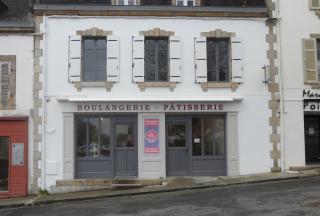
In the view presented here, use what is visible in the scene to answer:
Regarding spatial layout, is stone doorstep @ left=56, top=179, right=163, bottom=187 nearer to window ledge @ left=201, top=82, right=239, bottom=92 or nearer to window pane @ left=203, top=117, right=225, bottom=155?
window pane @ left=203, top=117, right=225, bottom=155

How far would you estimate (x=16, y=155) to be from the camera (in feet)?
46.5

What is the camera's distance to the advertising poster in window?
14422 mm

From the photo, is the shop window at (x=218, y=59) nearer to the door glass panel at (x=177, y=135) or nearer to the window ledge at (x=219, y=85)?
the window ledge at (x=219, y=85)

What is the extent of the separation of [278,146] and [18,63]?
846 centimetres

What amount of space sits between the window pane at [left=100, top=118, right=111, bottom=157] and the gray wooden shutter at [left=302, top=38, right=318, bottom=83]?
21.3 feet

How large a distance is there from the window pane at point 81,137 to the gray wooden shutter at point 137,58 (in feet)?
6.85

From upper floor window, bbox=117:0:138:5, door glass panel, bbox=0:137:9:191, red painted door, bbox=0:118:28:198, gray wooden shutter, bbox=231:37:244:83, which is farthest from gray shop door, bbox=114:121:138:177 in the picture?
upper floor window, bbox=117:0:138:5

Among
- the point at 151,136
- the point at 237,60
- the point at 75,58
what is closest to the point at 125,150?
the point at 151,136

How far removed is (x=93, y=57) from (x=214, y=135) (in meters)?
4.54

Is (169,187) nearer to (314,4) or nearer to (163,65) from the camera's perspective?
(163,65)

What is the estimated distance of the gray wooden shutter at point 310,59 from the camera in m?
15.0

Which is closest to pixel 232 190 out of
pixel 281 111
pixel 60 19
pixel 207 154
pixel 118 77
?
pixel 207 154

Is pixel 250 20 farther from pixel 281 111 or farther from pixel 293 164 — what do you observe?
pixel 293 164

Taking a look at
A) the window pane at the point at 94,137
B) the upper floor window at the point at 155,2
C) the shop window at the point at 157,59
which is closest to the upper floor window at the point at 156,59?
the shop window at the point at 157,59
